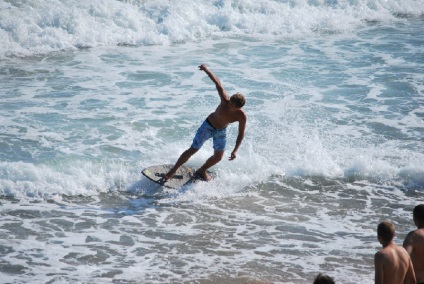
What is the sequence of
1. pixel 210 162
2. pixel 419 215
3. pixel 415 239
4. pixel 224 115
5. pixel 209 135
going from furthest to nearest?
pixel 210 162 < pixel 209 135 < pixel 224 115 < pixel 419 215 < pixel 415 239

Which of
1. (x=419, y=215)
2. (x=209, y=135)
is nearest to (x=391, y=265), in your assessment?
(x=419, y=215)

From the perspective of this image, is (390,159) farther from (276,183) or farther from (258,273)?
(258,273)

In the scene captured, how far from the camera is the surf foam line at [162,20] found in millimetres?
17516

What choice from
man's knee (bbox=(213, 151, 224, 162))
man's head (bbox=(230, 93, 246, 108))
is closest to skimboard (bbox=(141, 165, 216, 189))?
man's knee (bbox=(213, 151, 224, 162))

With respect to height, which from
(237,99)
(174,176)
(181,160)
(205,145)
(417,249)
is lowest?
(174,176)

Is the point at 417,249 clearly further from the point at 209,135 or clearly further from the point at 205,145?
the point at 205,145

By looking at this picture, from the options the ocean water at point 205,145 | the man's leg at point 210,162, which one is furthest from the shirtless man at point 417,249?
the man's leg at point 210,162

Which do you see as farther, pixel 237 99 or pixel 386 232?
pixel 237 99

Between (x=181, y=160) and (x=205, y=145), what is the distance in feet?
6.56

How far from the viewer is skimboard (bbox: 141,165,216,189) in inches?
398

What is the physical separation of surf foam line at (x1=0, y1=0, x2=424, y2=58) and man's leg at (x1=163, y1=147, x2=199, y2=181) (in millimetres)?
8328

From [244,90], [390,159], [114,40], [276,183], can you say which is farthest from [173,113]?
[114,40]

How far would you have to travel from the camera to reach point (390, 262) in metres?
5.22

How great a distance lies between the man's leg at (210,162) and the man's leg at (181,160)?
12.7 inches
